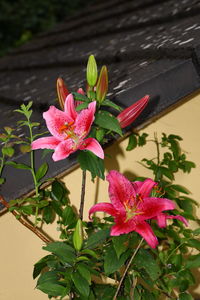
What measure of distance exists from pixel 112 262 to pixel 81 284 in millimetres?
89

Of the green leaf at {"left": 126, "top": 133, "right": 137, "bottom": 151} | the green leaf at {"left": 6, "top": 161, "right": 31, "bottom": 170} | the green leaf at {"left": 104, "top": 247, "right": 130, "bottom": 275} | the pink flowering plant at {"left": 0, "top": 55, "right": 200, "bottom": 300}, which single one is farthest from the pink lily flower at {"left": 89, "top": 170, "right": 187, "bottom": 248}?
the green leaf at {"left": 126, "top": 133, "right": 137, "bottom": 151}

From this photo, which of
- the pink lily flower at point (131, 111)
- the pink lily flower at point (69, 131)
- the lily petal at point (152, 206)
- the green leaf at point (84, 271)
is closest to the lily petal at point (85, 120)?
the pink lily flower at point (69, 131)

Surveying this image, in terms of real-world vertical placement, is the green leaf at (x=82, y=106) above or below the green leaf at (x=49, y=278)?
above

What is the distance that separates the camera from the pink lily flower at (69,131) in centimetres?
94

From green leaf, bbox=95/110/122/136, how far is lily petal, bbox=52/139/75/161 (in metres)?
0.08

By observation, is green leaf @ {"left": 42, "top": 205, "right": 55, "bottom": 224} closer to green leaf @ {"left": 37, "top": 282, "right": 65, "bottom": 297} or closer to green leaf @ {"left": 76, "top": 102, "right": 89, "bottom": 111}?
green leaf @ {"left": 37, "top": 282, "right": 65, "bottom": 297}

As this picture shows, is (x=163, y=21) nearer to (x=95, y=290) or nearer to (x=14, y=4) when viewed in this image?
(x=95, y=290)

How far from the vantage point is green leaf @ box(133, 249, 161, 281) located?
3.44 ft

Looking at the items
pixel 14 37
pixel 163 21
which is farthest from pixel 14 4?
pixel 163 21

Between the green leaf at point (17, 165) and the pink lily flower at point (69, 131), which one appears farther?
the green leaf at point (17, 165)

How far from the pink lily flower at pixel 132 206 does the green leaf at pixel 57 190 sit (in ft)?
0.98

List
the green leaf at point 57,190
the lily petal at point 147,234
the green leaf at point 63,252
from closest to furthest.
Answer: the lily petal at point 147,234 < the green leaf at point 63,252 < the green leaf at point 57,190

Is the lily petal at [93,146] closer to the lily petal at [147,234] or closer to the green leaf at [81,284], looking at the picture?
the lily petal at [147,234]

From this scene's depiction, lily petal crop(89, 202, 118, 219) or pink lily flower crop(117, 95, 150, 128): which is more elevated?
pink lily flower crop(117, 95, 150, 128)
